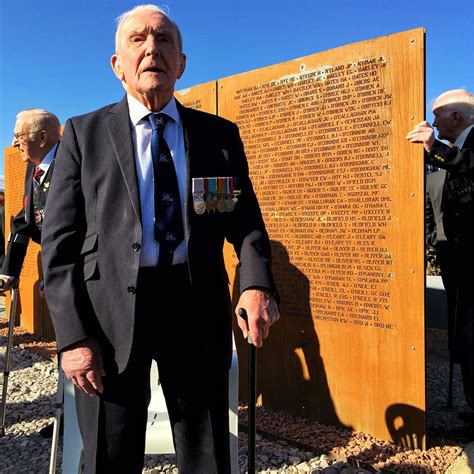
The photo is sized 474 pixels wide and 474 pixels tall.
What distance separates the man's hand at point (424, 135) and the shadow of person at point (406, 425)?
174 cm

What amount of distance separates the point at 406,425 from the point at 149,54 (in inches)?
112

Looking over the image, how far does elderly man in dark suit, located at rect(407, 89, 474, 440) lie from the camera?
3211 millimetres

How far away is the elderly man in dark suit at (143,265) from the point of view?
166 centimetres

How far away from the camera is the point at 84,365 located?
5.24 ft

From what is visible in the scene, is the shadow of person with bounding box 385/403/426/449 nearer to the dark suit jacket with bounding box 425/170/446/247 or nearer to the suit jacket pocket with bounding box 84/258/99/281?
the dark suit jacket with bounding box 425/170/446/247

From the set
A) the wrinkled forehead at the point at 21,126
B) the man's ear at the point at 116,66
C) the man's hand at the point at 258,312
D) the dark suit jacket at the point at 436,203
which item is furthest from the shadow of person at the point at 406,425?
the wrinkled forehead at the point at 21,126

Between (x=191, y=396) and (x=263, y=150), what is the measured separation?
8.43 feet

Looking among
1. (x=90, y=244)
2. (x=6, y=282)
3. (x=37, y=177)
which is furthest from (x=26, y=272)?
(x=90, y=244)

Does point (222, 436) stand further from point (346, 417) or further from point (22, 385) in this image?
point (22, 385)

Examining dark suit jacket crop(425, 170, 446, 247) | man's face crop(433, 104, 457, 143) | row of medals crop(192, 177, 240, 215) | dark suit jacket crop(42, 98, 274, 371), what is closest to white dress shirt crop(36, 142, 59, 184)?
dark suit jacket crop(42, 98, 274, 371)

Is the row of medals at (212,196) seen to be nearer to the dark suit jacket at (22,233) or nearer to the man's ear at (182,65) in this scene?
the man's ear at (182,65)

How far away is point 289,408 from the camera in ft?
12.6

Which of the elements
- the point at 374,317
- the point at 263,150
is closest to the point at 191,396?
the point at 374,317

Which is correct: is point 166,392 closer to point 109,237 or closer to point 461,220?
point 109,237
